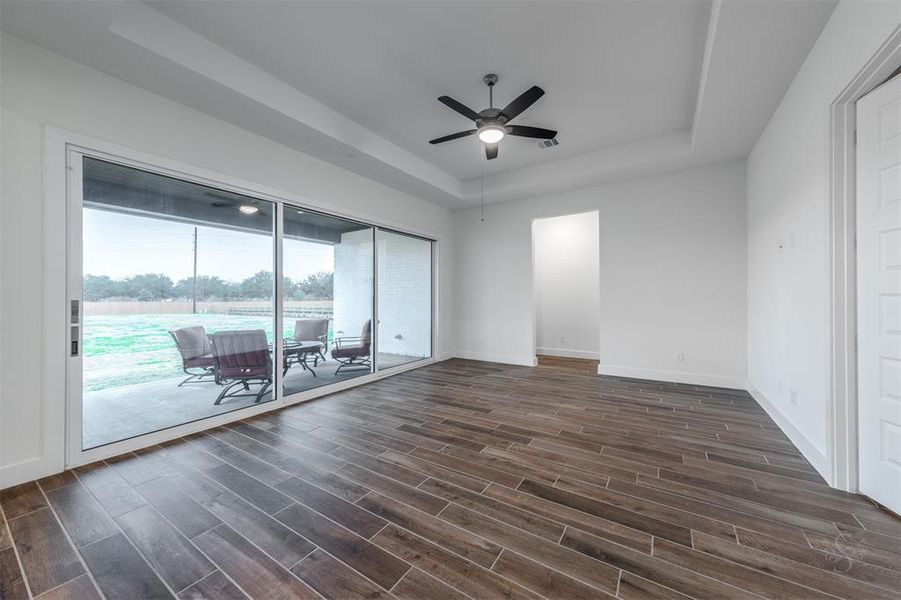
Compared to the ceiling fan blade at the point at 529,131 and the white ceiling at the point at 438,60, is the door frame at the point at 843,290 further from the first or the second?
the ceiling fan blade at the point at 529,131

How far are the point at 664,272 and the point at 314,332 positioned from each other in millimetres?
4813

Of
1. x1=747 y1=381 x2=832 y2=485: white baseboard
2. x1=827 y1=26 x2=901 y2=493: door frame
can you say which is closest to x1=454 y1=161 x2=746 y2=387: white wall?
x1=747 y1=381 x2=832 y2=485: white baseboard

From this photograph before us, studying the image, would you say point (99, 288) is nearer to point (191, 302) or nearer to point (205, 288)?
point (191, 302)

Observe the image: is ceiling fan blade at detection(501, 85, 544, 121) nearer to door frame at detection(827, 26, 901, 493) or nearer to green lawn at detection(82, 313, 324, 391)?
door frame at detection(827, 26, 901, 493)

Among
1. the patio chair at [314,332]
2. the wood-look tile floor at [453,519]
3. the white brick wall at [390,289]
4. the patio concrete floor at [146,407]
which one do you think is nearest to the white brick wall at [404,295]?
the white brick wall at [390,289]

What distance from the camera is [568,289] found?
23.3 feet

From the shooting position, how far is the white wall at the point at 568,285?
22.4 ft

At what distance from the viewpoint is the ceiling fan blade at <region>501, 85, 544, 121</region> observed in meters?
2.80

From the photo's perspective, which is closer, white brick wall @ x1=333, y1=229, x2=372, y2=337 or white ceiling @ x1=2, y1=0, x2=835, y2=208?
white ceiling @ x1=2, y1=0, x2=835, y2=208

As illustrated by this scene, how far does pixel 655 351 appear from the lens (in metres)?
4.87

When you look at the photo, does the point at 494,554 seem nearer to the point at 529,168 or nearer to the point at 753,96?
the point at 753,96

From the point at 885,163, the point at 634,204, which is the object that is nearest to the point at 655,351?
the point at 634,204

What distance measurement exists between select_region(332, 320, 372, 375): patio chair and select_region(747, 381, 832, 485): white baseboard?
14.9 ft

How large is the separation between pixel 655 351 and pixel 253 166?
5551 mm
